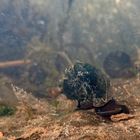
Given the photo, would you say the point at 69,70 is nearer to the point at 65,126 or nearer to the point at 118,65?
the point at 65,126

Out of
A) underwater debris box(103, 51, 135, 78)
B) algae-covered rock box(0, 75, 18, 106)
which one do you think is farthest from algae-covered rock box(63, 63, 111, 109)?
underwater debris box(103, 51, 135, 78)

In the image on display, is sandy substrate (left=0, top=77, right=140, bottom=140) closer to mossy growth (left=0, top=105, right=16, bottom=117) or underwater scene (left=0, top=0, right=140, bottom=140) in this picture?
underwater scene (left=0, top=0, right=140, bottom=140)

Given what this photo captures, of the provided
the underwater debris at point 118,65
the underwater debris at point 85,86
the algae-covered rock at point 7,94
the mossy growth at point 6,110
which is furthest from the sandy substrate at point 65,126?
the underwater debris at point 118,65

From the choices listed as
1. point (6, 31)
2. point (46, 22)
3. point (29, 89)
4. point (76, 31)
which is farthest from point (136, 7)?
point (29, 89)

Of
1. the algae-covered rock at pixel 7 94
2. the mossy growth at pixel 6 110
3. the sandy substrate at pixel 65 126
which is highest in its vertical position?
the algae-covered rock at pixel 7 94

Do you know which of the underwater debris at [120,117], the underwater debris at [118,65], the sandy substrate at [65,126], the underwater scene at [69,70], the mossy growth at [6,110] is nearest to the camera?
the sandy substrate at [65,126]

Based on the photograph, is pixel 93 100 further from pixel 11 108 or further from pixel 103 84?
pixel 11 108

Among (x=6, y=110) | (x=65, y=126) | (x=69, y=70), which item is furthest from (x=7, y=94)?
(x=65, y=126)

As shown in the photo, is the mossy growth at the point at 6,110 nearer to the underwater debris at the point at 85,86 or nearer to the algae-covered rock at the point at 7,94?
the algae-covered rock at the point at 7,94
